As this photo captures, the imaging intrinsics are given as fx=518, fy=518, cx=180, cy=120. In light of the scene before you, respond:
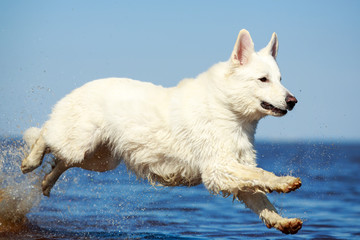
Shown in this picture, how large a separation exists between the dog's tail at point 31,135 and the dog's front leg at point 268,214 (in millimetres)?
3484

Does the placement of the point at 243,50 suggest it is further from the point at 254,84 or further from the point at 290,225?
the point at 290,225

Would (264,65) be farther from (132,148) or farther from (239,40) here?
(132,148)

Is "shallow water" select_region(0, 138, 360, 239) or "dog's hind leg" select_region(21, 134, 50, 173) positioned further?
"shallow water" select_region(0, 138, 360, 239)

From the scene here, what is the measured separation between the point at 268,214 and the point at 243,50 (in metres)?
1.97

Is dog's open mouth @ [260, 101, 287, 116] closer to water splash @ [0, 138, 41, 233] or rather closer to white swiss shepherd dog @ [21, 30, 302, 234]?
white swiss shepherd dog @ [21, 30, 302, 234]

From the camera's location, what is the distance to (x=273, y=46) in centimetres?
661

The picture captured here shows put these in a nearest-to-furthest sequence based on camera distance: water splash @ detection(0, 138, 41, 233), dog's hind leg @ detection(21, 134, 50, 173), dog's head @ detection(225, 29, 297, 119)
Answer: dog's head @ detection(225, 29, 297, 119) < dog's hind leg @ detection(21, 134, 50, 173) < water splash @ detection(0, 138, 41, 233)

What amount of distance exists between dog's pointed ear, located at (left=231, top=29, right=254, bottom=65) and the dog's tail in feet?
11.5

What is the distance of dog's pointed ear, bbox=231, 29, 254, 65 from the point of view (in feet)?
20.4

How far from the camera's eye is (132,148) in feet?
22.8

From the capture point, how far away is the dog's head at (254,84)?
597 centimetres

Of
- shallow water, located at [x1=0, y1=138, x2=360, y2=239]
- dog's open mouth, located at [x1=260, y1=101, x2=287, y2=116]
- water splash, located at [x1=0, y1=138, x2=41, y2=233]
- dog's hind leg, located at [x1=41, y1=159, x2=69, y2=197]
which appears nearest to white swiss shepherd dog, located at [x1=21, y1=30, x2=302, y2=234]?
dog's open mouth, located at [x1=260, y1=101, x2=287, y2=116]

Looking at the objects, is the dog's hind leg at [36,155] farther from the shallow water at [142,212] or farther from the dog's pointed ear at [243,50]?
the dog's pointed ear at [243,50]

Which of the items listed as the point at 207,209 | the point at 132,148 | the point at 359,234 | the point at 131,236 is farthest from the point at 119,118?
the point at 207,209
